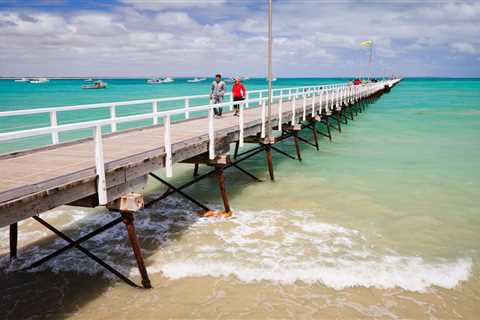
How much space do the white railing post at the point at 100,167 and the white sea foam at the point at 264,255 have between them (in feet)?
6.11

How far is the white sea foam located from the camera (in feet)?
21.4

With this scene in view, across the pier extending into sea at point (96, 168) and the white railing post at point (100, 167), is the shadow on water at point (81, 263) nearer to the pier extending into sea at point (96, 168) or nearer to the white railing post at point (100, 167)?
the pier extending into sea at point (96, 168)

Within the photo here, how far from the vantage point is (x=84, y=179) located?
5215mm

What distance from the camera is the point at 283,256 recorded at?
721 centimetres

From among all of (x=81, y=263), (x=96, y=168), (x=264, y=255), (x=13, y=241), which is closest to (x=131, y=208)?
(x=96, y=168)

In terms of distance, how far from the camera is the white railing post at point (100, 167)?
5328 millimetres

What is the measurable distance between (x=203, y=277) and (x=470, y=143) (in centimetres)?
1950

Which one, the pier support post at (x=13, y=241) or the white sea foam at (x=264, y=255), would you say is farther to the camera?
the pier support post at (x=13, y=241)

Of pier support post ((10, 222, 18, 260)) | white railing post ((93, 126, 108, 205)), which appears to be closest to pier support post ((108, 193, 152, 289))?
white railing post ((93, 126, 108, 205))

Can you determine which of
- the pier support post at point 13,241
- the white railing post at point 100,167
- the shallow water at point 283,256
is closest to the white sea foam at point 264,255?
the shallow water at point 283,256

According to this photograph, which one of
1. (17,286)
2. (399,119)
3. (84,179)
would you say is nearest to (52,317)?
(17,286)

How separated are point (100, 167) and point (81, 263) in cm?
256

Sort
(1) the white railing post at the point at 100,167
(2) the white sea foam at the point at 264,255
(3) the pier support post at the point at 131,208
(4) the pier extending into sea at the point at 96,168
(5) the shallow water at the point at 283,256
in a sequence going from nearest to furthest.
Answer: (4) the pier extending into sea at the point at 96,168 → (1) the white railing post at the point at 100,167 → (5) the shallow water at the point at 283,256 → (3) the pier support post at the point at 131,208 → (2) the white sea foam at the point at 264,255

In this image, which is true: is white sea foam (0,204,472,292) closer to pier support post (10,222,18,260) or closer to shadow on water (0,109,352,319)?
shadow on water (0,109,352,319)
